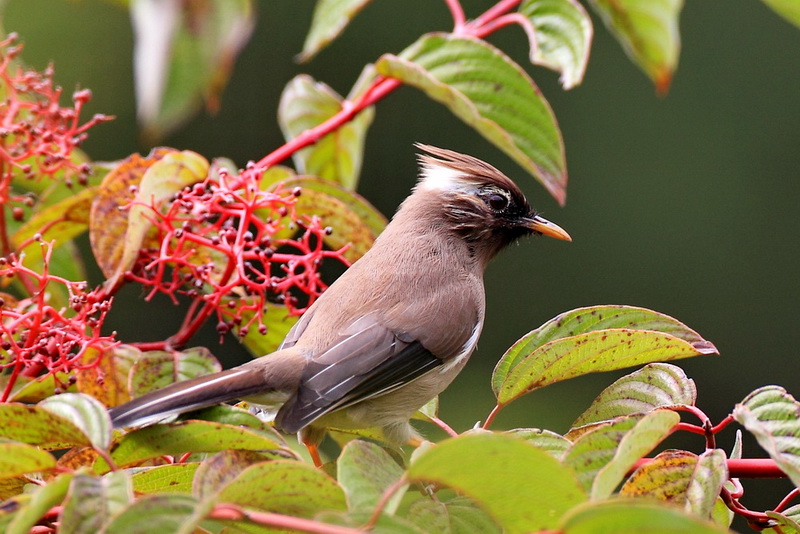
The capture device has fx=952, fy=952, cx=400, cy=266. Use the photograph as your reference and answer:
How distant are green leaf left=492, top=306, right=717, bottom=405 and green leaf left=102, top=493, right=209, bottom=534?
2.92ft

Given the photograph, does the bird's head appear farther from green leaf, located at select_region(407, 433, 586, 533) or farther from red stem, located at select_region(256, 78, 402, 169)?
green leaf, located at select_region(407, 433, 586, 533)

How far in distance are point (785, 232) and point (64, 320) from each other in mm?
8159

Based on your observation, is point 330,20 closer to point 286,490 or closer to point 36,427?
point 36,427

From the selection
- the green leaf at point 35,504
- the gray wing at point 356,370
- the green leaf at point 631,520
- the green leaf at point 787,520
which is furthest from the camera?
the gray wing at point 356,370

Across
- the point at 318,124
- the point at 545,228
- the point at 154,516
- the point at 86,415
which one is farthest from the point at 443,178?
the point at 154,516

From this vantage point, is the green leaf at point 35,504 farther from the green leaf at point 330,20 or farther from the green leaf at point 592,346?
the green leaf at point 330,20

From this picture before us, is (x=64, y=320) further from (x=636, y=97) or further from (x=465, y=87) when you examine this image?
(x=636, y=97)

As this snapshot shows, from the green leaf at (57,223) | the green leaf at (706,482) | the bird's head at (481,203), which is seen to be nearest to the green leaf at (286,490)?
the green leaf at (706,482)

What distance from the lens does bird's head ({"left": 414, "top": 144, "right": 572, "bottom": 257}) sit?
3.22 meters

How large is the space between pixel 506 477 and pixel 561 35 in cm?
153

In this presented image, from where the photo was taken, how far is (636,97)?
938 cm

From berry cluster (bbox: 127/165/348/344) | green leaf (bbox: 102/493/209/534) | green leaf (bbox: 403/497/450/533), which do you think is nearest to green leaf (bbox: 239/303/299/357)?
berry cluster (bbox: 127/165/348/344)

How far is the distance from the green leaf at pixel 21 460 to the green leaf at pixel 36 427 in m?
0.06

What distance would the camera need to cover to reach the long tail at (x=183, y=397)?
1865 millimetres
